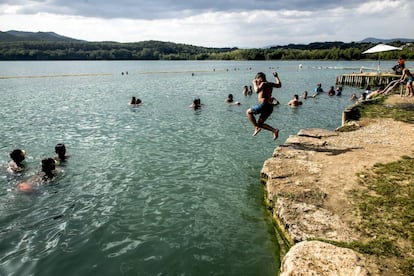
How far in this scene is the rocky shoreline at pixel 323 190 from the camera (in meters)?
5.21

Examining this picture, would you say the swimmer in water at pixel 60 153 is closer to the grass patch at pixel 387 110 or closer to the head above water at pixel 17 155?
the head above water at pixel 17 155

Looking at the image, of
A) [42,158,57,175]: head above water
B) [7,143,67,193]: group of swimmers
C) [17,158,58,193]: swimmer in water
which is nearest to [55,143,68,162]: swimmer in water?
[7,143,67,193]: group of swimmers

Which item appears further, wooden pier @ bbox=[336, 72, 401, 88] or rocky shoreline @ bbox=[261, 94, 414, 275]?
wooden pier @ bbox=[336, 72, 401, 88]

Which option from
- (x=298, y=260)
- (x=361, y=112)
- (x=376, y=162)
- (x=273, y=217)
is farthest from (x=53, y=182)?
(x=361, y=112)

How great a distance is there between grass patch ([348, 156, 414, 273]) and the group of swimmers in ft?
32.8

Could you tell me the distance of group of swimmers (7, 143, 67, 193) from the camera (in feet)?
33.8

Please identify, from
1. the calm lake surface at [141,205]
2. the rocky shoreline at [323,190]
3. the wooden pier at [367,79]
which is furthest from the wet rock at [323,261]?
the wooden pier at [367,79]

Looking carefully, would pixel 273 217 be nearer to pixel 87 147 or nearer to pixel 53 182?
pixel 53 182

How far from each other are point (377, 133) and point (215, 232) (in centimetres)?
985

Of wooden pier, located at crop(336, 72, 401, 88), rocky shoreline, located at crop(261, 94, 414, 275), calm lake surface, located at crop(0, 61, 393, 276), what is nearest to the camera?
rocky shoreline, located at crop(261, 94, 414, 275)

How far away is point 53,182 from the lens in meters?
10.9

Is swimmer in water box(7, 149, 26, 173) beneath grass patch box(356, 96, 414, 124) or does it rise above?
beneath

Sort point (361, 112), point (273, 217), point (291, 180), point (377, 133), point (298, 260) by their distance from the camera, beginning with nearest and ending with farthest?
point (298, 260) < point (273, 217) < point (291, 180) < point (377, 133) < point (361, 112)

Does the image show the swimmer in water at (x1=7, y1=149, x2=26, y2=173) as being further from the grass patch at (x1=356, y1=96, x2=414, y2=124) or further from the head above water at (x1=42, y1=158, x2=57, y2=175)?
the grass patch at (x1=356, y1=96, x2=414, y2=124)
